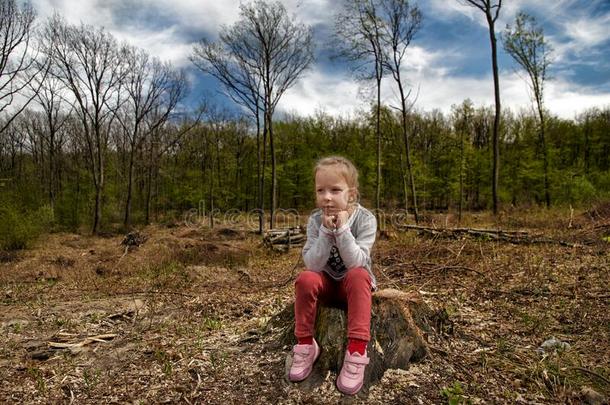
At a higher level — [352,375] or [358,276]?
[358,276]

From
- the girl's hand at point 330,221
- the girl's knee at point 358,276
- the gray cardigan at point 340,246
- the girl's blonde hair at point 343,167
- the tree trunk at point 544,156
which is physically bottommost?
the girl's knee at point 358,276

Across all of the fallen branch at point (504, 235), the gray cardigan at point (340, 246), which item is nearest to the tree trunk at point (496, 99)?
the fallen branch at point (504, 235)

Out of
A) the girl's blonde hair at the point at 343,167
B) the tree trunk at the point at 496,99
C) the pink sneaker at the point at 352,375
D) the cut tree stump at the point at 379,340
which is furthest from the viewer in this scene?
the tree trunk at the point at 496,99

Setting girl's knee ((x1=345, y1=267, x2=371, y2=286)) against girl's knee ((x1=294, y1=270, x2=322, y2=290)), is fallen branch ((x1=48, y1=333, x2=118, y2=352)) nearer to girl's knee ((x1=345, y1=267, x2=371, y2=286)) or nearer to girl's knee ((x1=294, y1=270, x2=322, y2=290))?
girl's knee ((x1=294, y1=270, x2=322, y2=290))

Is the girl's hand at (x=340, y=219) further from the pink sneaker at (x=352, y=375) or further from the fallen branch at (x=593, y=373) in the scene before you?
the fallen branch at (x=593, y=373)

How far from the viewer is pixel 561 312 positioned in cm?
430

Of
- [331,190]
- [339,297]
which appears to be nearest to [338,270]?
[339,297]

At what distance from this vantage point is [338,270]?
9.53ft

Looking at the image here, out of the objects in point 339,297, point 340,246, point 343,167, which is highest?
point 343,167

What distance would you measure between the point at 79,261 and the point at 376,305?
12047mm

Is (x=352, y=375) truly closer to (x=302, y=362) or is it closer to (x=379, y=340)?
(x=302, y=362)

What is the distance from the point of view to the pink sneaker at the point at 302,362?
9.13ft

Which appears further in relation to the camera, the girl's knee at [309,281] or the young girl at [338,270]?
the girl's knee at [309,281]

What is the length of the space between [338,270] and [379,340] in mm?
695
